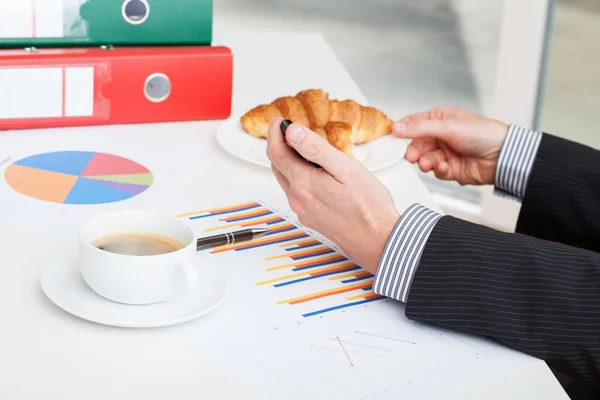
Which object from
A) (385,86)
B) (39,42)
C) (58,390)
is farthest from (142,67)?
(385,86)

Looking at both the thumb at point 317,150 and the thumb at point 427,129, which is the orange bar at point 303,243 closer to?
the thumb at point 317,150

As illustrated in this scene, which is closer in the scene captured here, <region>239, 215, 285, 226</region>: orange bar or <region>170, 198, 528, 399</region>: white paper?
<region>170, 198, 528, 399</region>: white paper

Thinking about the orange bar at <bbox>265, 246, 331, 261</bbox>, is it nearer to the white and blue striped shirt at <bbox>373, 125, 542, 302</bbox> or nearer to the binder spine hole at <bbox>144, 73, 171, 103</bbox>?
the white and blue striped shirt at <bbox>373, 125, 542, 302</bbox>

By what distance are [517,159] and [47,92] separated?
0.69 m

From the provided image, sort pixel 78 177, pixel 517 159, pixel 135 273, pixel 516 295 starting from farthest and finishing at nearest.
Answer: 1. pixel 517 159
2. pixel 78 177
3. pixel 516 295
4. pixel 135 273

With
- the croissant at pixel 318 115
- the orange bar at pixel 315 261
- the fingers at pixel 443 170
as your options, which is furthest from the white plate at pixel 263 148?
the orange bar at pixel 315 261

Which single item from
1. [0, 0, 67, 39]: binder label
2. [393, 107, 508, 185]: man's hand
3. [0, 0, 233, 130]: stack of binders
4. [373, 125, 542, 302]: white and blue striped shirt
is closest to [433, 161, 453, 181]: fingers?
[393, 107, 508, 185]: man's hand

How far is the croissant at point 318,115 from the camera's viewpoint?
48.8 inches

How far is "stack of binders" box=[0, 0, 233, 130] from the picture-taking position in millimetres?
1193

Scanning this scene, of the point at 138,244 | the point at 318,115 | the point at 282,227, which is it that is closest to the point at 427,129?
the point at 318,115

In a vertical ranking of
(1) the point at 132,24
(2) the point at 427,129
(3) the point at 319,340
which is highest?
(1) the point at 132,24

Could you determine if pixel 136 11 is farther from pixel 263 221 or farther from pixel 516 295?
pixel 516 295

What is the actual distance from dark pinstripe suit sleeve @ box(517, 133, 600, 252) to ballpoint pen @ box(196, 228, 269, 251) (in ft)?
1.58

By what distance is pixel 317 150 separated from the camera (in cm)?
91
